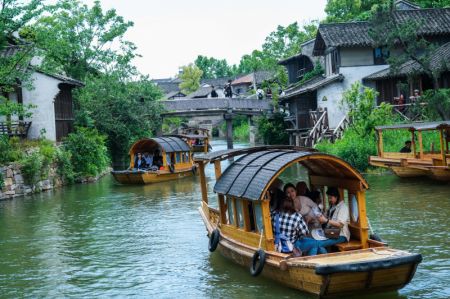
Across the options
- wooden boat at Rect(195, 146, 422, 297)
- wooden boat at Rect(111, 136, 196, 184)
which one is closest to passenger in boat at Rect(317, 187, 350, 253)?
wooden boat at Rect(195, 146, 422, 297)

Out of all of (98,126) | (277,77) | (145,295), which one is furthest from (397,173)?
(277,77)

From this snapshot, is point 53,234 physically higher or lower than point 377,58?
lower

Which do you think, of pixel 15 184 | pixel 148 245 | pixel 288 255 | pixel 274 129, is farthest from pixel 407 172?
pixel 274 129

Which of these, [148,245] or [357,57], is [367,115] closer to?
[357,57]

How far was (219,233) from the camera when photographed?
13.6 m

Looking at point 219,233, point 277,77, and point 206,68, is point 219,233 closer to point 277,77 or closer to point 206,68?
point 277,77

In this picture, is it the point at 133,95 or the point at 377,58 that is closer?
the point at 377,58

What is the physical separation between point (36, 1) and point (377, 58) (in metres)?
19.4

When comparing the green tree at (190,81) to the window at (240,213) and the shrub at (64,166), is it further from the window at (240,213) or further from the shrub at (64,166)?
the window at (240,213)

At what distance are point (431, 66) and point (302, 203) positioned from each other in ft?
73.8

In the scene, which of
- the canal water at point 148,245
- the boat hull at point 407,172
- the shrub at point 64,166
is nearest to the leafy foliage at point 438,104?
the boat hull at point 407,172

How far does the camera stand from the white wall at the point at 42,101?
31.1m

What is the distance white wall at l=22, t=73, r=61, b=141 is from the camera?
1225 inches

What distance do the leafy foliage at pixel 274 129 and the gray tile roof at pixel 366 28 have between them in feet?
27.1
